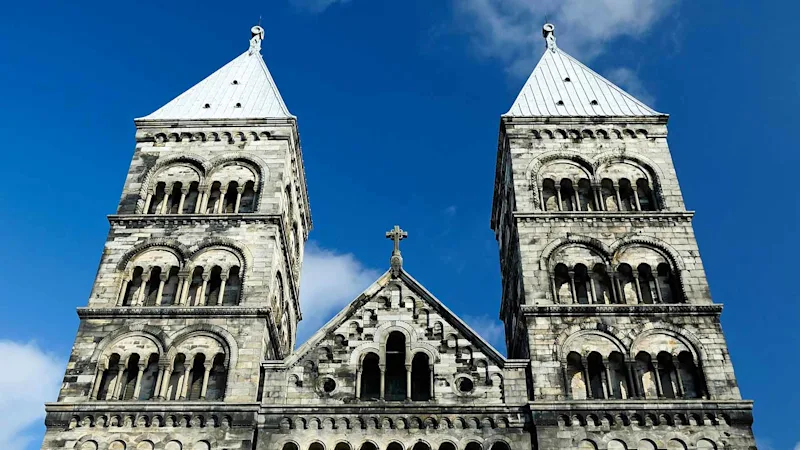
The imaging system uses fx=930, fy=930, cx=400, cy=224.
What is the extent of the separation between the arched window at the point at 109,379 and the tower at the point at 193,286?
39mm

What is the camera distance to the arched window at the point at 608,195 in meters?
29.0

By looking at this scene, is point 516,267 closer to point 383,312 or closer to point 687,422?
point 383,312

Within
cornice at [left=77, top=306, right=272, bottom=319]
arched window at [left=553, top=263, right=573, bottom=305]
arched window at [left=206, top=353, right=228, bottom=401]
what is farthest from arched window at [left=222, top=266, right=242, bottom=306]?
arched window at [left=553, top=263, right=573, bottom=305]

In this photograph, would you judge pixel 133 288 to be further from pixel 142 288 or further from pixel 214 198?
pixel 214 198

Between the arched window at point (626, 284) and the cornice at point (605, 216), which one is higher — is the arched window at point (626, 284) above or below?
below

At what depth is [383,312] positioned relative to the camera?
26.1 m

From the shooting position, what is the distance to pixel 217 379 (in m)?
24.9

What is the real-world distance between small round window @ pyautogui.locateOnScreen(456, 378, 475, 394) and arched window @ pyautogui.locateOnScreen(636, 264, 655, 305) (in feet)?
18.9

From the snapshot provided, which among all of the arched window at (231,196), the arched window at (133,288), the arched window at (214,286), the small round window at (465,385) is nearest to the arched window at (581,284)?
the small round window at (465,385)

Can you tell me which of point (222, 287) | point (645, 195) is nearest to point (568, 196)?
point (645, 195)

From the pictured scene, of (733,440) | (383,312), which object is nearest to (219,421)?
(383,312)

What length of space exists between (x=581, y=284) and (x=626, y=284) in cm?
129

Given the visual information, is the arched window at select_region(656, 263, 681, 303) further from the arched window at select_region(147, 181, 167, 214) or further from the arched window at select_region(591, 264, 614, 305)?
the arched window at select_region(147, 181, 167, 214)

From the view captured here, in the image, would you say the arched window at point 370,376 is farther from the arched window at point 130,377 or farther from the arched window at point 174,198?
the arched window at point 174,198
